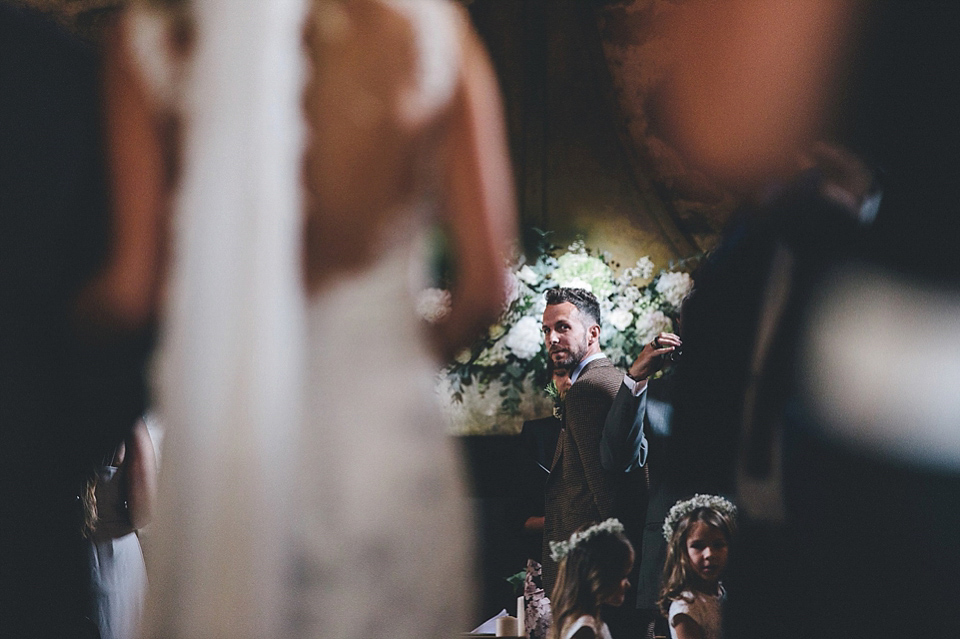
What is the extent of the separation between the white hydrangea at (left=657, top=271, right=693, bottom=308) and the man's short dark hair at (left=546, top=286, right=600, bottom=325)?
0.13 metres

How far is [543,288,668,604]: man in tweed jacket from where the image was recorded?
156 centimetres

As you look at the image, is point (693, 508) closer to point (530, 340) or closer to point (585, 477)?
point (585, 477)

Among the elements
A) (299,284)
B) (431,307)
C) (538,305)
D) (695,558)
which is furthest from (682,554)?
(299,284)

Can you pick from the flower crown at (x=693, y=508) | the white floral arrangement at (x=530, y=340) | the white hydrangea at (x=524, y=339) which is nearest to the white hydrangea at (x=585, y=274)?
the white floral arrangement at (x=530, y=340)

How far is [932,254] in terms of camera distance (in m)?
1.18

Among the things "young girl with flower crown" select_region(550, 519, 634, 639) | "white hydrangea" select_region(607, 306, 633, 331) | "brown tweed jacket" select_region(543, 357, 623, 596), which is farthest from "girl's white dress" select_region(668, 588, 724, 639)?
"white hydrangea" select_region(607, 306, 633, 331)

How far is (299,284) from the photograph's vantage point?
2.40 ft

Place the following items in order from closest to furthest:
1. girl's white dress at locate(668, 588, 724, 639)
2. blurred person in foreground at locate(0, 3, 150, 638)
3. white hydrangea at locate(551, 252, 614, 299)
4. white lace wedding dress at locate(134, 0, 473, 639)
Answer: white lace wedding dress at locate(134, 0, 473, 639)
blurred person in foreground at locate(0, 3, 150, 638)
girl's white dress at locate(668, 588, 724, 639)
white hydrangea at locate(551, 252, 614, 299)

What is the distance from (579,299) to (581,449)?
0.29m

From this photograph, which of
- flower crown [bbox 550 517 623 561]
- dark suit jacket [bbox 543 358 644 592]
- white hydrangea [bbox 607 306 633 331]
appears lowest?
flower crown [bbox 550 517 623 561]

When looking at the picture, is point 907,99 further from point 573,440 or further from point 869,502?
point 573,440

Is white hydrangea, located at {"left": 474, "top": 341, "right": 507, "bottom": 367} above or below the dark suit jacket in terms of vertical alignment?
above

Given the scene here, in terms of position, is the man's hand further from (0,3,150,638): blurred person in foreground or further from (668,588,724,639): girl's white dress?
(0,3,150,638): blurred person in foreground

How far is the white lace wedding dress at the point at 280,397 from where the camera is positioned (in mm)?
696
